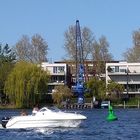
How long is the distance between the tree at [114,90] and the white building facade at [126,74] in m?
9.68

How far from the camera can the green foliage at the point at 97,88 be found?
537 ft

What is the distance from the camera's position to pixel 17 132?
59062 millimetres

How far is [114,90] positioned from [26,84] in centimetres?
2927

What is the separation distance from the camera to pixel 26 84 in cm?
14500

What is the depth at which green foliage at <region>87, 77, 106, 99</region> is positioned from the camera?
163750 mm

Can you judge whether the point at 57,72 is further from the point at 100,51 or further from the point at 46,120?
the point at 46,120

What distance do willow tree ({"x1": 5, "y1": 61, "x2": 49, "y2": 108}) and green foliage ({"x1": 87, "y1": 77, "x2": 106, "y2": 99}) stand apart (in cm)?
2097

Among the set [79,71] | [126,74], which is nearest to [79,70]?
[79,71]

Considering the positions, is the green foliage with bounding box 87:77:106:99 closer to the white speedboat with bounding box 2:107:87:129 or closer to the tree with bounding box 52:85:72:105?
the tree with bounding box 52:85:72:105

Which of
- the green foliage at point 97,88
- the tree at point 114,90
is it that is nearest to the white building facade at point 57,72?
the green foliage at point 97,88

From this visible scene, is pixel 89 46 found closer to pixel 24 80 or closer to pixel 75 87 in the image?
pixel 75 87

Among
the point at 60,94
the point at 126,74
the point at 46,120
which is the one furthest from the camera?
the point at 126,74

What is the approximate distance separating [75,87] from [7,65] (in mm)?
21058

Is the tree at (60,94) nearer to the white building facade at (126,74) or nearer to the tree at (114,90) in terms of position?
the tree at (114,90)
